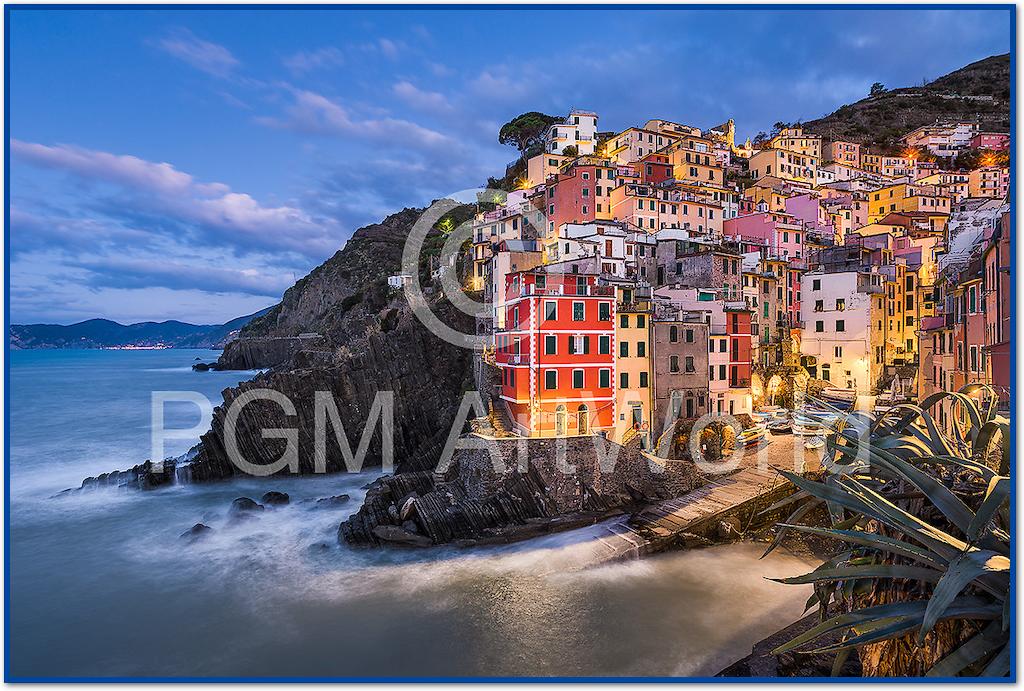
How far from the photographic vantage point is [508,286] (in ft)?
84.6

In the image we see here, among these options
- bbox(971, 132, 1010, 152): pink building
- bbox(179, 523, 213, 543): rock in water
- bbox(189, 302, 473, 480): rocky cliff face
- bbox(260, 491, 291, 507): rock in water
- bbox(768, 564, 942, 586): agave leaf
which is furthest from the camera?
bbox(971, 132, 1010, 152): pink building

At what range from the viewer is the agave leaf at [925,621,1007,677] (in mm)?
2977

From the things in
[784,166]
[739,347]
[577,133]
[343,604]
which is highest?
[577,133]

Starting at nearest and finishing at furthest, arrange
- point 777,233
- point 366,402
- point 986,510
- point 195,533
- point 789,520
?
1. point 986,510
2. point 789,520
3. point 195,533
4. point 366,402
5. point 777,233

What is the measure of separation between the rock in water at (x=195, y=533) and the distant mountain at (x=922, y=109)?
91.2 metres

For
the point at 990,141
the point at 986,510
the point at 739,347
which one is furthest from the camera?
the point at 990,141

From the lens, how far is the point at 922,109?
316ft

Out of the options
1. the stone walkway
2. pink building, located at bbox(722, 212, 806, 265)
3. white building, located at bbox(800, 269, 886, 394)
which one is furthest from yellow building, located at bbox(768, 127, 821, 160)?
the stone walkway

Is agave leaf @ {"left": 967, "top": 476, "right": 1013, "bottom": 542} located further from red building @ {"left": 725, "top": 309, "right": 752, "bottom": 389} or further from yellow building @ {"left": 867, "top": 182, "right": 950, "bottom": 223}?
yellow building @ {"left": 867, "top": 182, "right": 950, "bottom": 223}

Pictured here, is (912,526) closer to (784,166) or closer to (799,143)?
(784,166)

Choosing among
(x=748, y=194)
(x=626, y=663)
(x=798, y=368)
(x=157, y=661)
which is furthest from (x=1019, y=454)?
(x=748, y=194)

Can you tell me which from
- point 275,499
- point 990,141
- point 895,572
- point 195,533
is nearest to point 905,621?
point 895,572

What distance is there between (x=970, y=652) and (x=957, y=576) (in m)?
0.67

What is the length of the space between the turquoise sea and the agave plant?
29.5 ft
